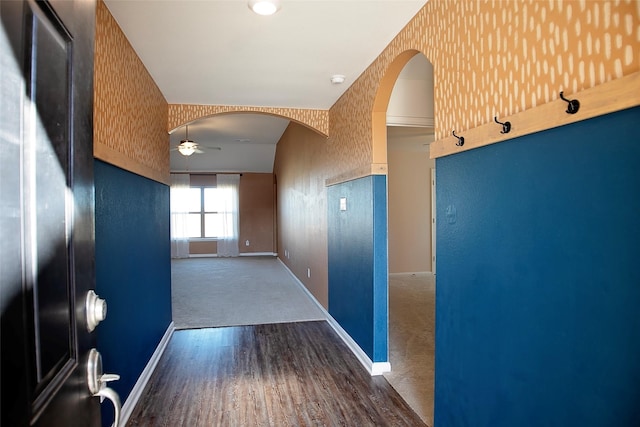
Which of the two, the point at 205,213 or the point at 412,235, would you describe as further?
the point at 205,213

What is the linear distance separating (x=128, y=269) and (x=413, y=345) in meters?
2.53

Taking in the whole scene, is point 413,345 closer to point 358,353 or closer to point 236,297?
point 358,353

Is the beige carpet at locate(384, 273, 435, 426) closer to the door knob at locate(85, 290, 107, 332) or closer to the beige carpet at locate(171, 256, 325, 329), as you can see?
the beige carpet at locate(171, 256, 325, 329)

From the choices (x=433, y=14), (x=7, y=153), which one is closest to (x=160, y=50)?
(x=433, y=14)

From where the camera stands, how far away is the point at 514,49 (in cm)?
137

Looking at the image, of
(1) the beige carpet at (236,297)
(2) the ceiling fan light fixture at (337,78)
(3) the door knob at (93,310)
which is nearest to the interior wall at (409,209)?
(1) the beige carpet at (236,297)

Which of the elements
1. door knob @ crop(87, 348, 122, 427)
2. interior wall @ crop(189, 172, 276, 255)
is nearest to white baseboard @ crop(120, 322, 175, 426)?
door knob @ crop(87, 348, 122, 427)

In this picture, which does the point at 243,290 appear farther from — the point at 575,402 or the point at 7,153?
the point at 7,153

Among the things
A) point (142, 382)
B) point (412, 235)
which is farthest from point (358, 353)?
point (412, 235)

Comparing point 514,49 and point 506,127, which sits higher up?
point 514,49

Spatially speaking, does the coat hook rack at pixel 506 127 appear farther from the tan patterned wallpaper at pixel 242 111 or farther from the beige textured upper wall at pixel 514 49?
the tan patterned wallpaper at pixel 242 111

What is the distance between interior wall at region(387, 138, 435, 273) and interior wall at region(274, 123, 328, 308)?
1693 mm

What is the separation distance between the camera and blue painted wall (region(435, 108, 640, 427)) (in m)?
0.99

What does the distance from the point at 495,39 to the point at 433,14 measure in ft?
2.04
